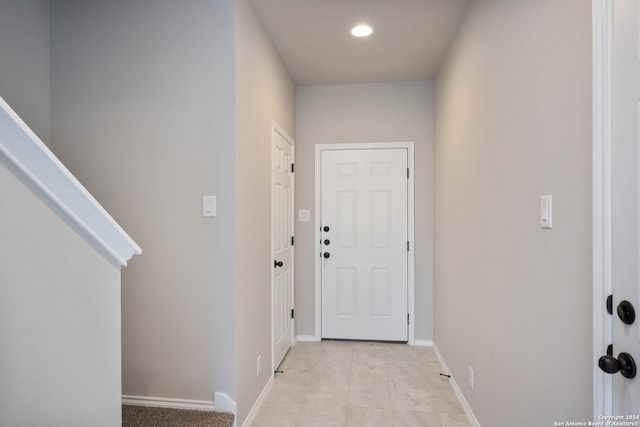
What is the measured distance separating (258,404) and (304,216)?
180 cm

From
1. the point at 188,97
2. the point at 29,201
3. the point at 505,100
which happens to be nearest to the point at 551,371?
the point at 505,100

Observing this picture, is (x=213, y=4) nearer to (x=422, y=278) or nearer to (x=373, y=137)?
(x=373, y=137)

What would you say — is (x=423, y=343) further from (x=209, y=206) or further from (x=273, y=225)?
(x=209, y=206)

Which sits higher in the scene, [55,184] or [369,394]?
[55,184]

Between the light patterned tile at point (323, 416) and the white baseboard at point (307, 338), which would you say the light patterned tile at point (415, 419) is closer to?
the light patterned tile at point (323, 416)

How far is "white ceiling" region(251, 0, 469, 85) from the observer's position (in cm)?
222

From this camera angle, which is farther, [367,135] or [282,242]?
[367,135]

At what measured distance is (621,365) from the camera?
2.86ft

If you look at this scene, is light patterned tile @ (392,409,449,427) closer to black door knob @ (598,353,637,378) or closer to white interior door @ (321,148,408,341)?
white interior door @ (321,148,408,341)

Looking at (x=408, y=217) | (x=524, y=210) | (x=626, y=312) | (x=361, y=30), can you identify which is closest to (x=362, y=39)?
(x=361, y=30)

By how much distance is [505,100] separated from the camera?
161 cm

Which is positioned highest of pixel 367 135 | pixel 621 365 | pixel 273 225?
pixel 367 135

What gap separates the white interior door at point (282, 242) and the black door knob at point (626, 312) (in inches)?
84.6

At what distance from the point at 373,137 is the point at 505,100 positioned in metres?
1.91
